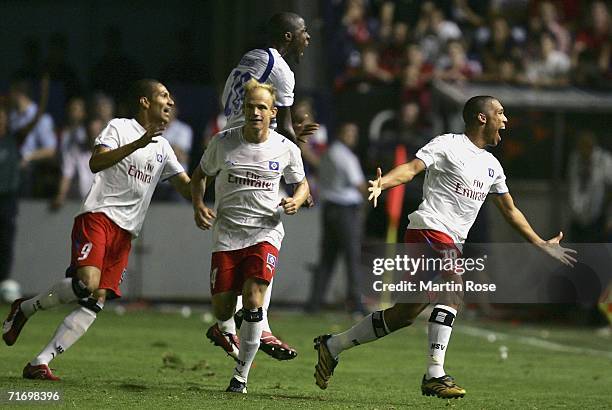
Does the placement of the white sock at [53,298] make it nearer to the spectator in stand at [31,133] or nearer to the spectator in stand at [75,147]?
the spectator in stand at [31,133]

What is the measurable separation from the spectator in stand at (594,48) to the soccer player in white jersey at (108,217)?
12195 mm

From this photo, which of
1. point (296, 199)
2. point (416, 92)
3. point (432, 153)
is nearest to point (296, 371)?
point (296, 199)

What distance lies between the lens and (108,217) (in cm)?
1015

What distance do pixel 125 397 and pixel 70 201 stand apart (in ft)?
33.0

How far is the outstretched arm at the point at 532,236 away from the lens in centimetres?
979

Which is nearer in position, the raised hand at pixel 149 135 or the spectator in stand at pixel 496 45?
the raised hand at pixel 149 135

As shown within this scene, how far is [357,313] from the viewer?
18.3 meters

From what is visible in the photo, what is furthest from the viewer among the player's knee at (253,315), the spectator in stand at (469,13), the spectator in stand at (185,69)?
the spectator in stand at (469,13)

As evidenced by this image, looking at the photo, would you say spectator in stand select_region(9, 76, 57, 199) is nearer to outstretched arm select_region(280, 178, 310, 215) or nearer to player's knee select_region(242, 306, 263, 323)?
outstretched arm select_region(280, 178, 310, 215)

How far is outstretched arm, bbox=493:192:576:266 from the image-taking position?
32.1ft

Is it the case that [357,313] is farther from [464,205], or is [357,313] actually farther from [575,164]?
[464,205]

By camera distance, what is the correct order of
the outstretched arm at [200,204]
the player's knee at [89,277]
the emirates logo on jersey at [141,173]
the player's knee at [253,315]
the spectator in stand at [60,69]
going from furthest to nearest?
the spectator in stand at [60,69] → the emirates logo on jersey at [141,173] → the player's knee at [89,277] → the outstretched arm at [200,204] → the player's knee at [253,315]

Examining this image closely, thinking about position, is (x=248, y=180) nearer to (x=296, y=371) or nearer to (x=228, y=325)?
(x=228, y=325)

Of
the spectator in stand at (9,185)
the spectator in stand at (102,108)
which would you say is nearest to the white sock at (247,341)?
the spectator in stand at (9,185)
